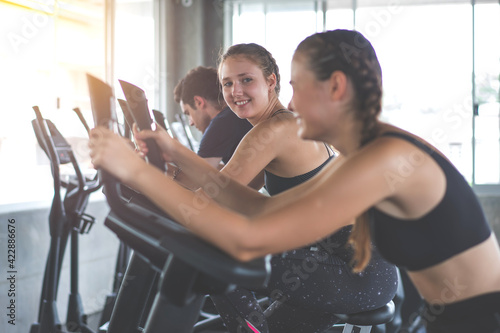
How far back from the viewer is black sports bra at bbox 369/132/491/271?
1.03 m

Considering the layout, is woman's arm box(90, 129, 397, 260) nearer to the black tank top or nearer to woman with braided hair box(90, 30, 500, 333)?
woman with braided hair box(90, 30, 500, 333)

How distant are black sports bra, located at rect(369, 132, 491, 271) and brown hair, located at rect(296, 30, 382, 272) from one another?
0.23 feet

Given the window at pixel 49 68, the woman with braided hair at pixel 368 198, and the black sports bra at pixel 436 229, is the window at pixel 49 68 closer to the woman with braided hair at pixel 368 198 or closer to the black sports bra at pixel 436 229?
the woman with braided hair at pixel 368 198

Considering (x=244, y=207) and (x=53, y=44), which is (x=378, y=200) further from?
(x=53, y=44)

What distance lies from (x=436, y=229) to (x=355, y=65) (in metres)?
0.32

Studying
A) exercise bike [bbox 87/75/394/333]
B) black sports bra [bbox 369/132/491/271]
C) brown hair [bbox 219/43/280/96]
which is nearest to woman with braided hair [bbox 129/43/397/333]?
brown hair [bbox 219/43/280/96]

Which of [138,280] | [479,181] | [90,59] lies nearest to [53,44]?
[90,59]

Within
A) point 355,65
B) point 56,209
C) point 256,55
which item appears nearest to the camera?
point 355,65

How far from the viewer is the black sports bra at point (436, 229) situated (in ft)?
3.37

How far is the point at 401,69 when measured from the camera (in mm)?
5898

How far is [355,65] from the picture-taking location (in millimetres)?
1048

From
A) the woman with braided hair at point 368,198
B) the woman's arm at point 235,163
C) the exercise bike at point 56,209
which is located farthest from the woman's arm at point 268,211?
the exercise bike at point 56,209

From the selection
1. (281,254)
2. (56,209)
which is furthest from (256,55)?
(56,209)

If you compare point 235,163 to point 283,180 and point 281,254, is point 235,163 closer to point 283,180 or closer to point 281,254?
point 283,180
